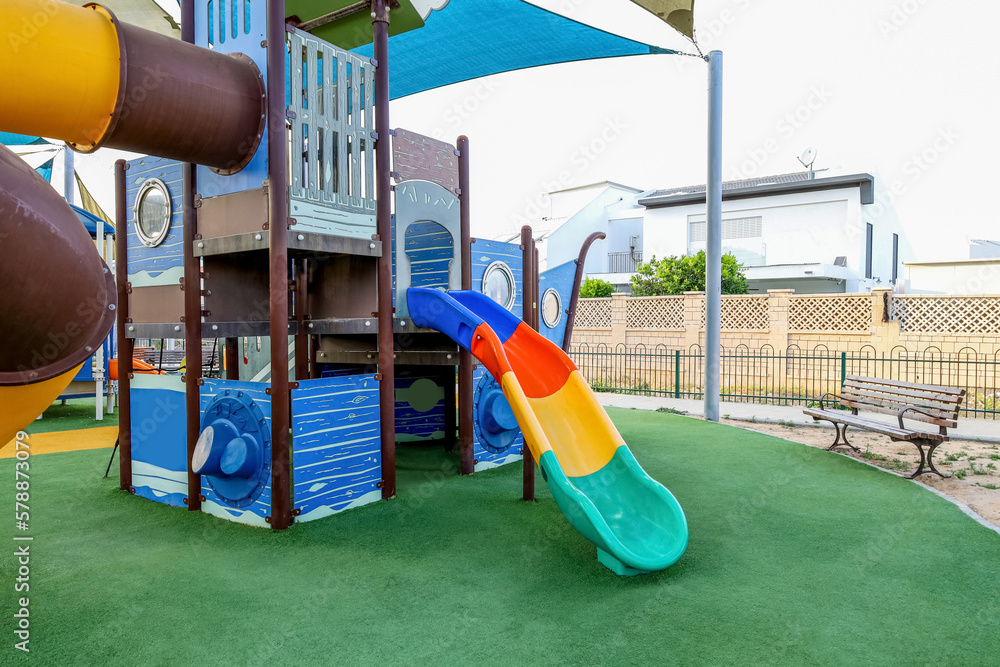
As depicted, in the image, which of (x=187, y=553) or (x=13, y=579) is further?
(x=187, y=553)

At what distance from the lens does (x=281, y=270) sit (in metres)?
4.97

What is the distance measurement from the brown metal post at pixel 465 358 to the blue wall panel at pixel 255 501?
2309 mm

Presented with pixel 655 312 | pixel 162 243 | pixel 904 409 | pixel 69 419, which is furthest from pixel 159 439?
pixel 655 312

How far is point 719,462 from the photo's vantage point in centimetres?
732

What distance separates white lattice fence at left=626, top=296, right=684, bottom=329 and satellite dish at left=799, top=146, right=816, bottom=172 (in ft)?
47.7

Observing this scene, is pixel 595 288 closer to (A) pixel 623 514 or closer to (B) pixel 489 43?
(B) pixel 489 43

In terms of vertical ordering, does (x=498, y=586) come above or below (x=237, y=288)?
below

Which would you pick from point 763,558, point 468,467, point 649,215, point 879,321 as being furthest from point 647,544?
point 649,215

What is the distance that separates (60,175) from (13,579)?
12705 mm

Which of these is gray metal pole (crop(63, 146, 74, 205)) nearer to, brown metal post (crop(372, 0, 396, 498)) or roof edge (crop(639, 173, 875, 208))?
brown metal post (crop(372, 0, 396, 498))

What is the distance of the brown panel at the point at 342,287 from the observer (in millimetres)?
6059

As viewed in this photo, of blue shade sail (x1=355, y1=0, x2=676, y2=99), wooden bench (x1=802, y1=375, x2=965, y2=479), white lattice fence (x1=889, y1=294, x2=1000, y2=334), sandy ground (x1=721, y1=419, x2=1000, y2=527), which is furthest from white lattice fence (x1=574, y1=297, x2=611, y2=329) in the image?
blue shade sail (x1=355, y1=0, x2=676, y2=99)

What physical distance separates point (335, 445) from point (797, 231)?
80.7 ft

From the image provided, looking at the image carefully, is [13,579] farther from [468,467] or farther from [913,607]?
[913,607]
